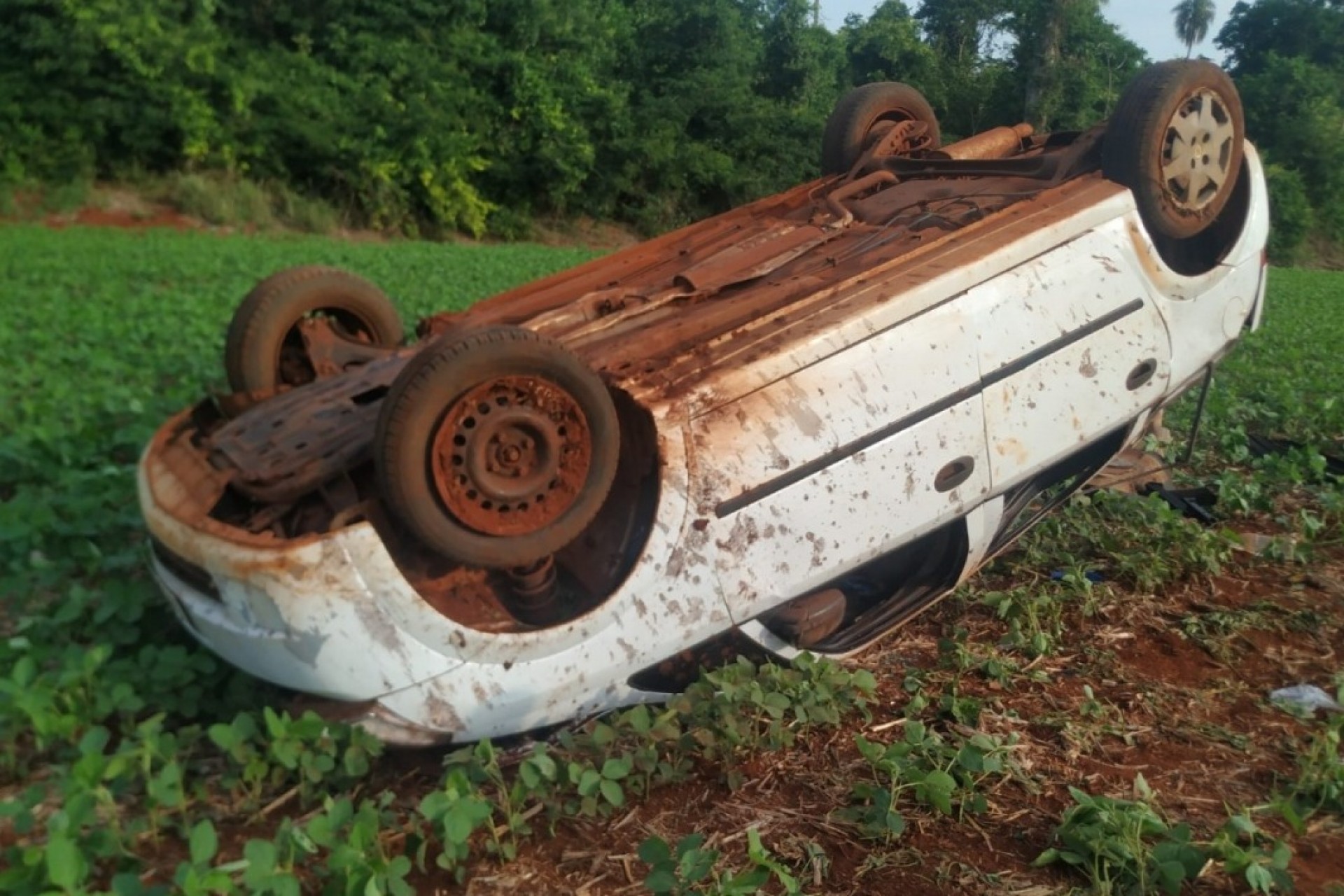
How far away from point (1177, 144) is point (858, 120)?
157cm

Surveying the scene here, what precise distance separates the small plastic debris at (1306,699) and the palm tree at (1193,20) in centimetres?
5531

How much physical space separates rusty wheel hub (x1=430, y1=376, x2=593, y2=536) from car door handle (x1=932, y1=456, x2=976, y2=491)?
3.77 ft

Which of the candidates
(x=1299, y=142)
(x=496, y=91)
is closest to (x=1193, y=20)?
(x=1299, y=142)

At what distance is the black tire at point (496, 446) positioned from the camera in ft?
9.01

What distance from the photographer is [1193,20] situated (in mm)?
52781

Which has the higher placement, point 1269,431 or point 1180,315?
point 1180,315

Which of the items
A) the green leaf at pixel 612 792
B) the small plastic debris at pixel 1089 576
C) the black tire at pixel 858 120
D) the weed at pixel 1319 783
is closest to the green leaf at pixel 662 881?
the green leaf at pixel 612 792

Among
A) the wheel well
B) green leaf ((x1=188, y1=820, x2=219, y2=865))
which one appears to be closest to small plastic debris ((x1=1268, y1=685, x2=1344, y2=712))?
the wheel well

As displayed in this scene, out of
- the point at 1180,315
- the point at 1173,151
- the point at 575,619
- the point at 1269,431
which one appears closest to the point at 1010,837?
the point at 575,619

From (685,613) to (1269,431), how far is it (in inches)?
216

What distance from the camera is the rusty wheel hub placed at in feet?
9.32

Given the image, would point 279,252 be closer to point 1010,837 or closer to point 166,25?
point 166,25

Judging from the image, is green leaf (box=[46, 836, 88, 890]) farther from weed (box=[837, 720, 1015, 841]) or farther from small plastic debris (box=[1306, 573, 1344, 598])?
small plastic debris (box=[1306, 573, 1344, 598])

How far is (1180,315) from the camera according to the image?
4.13 metres
